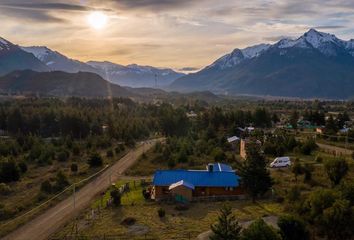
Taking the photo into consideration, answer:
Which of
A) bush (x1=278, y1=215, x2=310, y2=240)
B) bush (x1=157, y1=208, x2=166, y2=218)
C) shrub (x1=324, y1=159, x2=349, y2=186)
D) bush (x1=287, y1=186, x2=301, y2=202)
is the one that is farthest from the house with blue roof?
bush (x1=278, y1=215, x2=310, y2=240)

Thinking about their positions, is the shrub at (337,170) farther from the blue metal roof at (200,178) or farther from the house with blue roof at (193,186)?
the blue metal roof at (200,178)

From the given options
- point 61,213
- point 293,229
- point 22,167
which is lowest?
point 61,213

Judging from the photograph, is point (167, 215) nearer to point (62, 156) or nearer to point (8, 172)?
point (8, 172)

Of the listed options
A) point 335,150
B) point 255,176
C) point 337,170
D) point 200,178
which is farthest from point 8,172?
point 335,150

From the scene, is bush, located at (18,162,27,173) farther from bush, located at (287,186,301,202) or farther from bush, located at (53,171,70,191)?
bush, located at (287,186,301,202)

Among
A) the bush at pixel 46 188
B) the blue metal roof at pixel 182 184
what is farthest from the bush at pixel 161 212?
the bush at pixel 46 188

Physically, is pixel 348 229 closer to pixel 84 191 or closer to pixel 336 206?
pixel 336 206

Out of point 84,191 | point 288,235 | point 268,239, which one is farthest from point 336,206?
point 84,191
